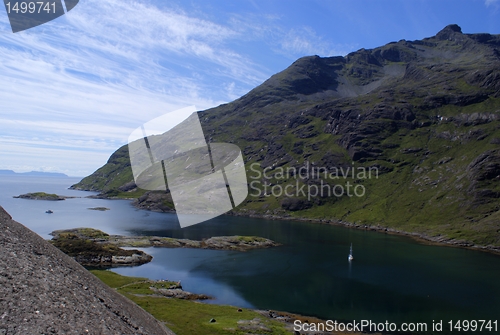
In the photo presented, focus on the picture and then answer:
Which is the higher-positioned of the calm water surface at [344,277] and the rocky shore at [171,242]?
the rocky shore at [171,242]

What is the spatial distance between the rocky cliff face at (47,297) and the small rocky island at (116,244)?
81.4m

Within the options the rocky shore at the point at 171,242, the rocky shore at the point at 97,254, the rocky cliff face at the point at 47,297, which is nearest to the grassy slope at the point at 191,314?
the rocky shore at the point at 97,254

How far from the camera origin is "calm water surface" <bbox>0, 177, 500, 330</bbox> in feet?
209

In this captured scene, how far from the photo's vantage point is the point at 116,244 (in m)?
117

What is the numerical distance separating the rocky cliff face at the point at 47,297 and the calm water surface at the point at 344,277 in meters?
49.8

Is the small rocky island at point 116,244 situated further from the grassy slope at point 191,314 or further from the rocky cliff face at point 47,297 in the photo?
the rocky cliff face at point 47,297

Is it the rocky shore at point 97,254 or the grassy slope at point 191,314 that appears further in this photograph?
the rocky shore at point 97,254

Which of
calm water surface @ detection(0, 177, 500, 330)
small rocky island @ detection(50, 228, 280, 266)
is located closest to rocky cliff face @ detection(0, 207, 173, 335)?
calm water surface @ detection(0, 177, 500, 330)

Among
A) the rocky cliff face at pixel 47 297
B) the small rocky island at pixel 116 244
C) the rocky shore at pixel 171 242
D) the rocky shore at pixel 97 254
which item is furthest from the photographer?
the rocky shore at pixel 171 242

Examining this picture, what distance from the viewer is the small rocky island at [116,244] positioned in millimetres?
93250

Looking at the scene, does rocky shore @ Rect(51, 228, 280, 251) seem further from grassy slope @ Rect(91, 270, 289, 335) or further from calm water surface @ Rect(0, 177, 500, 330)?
grassy slope @ Rect(91, 270, 289, 335)

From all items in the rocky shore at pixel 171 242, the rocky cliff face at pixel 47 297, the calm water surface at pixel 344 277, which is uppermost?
the rocky cliff face at pixel 47 297

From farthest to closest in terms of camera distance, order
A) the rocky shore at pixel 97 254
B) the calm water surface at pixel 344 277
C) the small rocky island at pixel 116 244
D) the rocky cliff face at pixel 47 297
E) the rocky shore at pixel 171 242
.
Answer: the rocky shore at pixel 171 242 < the small rocky island at pixel 116 244 < the rocky shore at pixel 97 254 < the calm water surface at pixel 344 277 < the rocky cliff face at pixel 47 297

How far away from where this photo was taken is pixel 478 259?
11500 centimetres
